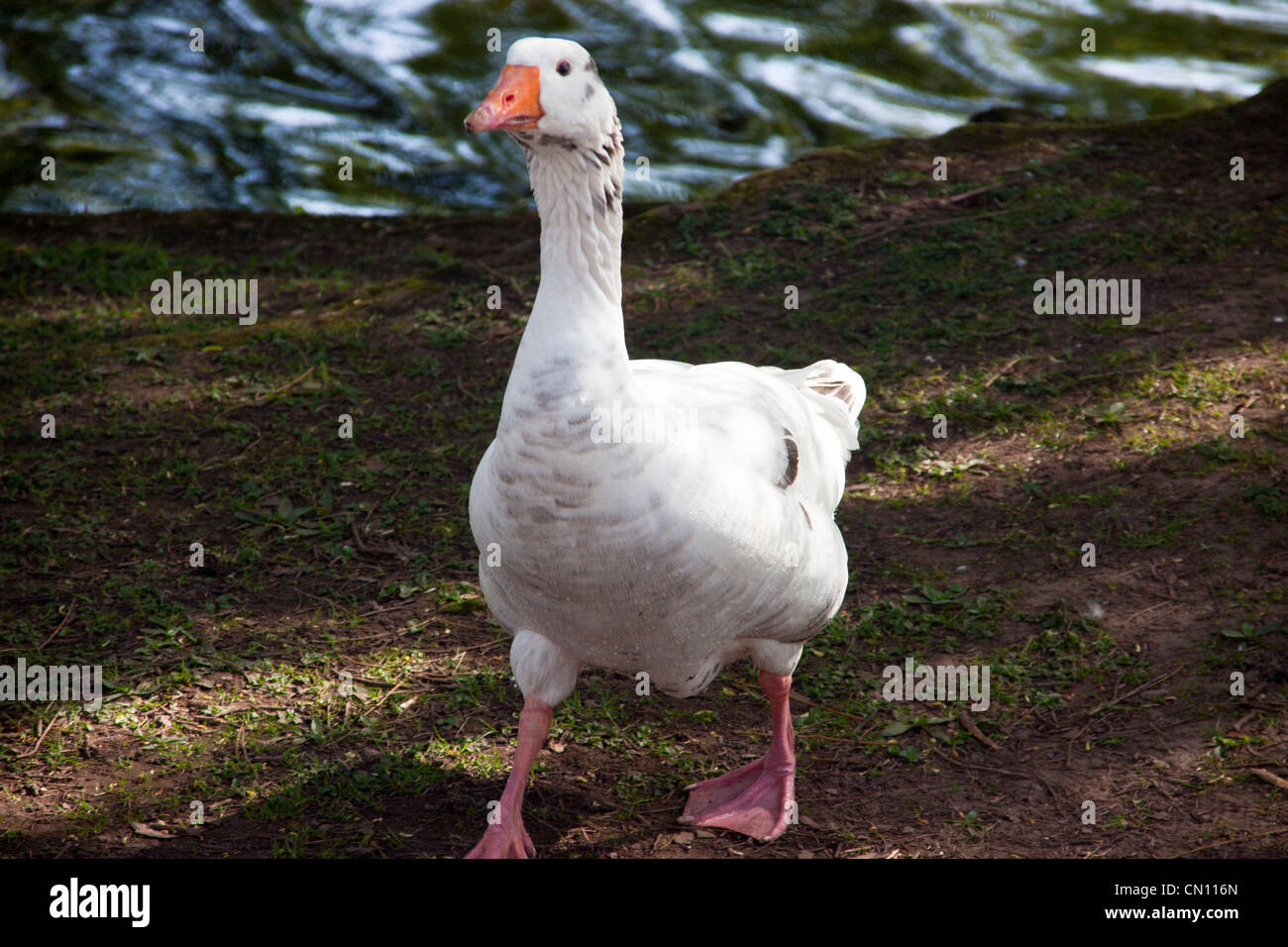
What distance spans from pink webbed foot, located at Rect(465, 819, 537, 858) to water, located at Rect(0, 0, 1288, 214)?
6.00 metres

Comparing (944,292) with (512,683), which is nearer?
(512,683)

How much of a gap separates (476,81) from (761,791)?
804cm

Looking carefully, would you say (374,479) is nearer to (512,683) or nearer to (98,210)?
(512,683)

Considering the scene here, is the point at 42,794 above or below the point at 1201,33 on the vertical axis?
below

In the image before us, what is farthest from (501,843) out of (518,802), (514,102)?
(514,102)

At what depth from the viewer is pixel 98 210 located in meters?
8.17

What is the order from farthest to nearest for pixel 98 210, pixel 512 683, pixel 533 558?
pixel 98 210, pixel 512 683, pixel 533 558

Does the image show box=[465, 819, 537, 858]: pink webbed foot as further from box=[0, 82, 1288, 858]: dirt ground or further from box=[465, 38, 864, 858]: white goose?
box=[0, 82, 1288, 858]: dirt ground

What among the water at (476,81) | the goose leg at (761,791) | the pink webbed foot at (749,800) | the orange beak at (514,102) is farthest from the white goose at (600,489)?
the water at (476,81)

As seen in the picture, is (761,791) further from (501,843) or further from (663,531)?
(663,531)

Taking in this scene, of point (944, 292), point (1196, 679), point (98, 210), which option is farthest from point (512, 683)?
point (98, 210)
